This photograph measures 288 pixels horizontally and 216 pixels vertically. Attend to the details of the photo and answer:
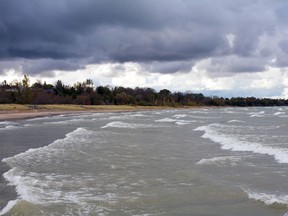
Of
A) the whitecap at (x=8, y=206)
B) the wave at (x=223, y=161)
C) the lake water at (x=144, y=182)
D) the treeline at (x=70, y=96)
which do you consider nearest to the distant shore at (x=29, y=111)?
the treeline at (x=70, y=96)

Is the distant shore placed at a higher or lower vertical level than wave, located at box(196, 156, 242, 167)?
lower

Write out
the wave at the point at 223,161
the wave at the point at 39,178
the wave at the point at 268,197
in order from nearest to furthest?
the wave at the point at 268,197 < the wave at the point at 39,178 < the wave at the point at 223,161

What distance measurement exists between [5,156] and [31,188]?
700cm

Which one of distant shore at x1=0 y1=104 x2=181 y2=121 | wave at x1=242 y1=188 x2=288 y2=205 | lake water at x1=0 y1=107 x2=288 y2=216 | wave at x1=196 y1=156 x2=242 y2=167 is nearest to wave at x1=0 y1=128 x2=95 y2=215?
lake water at x1=0 y1=107 x2=288 y2=216

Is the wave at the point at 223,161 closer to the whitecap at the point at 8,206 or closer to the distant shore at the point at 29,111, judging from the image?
the whitecap at the point at 8,206

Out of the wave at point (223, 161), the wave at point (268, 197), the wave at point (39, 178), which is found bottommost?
the wave at point (39, 178)

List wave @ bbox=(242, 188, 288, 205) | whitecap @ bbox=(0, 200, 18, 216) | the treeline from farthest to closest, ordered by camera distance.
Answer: the treeline
wave @ bbox=(242, 188, 288, 205)
whitecap @ bbox=(0, 200, 18, 216)

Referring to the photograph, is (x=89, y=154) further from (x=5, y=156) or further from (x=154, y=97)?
(x=154, y=97)

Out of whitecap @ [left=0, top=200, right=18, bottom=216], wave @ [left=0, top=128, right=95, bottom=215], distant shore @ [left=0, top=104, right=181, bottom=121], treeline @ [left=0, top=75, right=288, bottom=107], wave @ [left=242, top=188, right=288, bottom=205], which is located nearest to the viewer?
whitecap @ [left=0, top=200, right=18, bottom=216]

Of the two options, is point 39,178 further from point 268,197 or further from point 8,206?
point 268,197

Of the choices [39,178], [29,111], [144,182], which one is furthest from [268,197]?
[29,111]

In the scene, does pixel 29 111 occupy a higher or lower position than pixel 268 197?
lower

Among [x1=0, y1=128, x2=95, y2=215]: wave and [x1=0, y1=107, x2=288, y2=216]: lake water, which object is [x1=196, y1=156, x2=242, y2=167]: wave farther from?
[x1=0, y1=128, x2=95, y2=215]: wave

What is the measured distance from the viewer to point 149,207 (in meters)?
9.21
